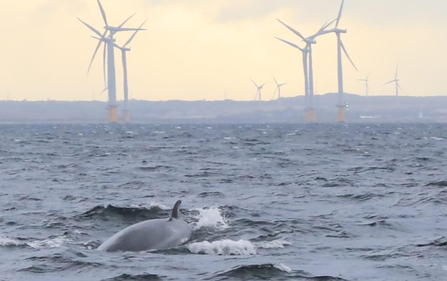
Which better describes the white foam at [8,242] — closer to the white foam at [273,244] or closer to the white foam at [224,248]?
the white foam at [224,248]

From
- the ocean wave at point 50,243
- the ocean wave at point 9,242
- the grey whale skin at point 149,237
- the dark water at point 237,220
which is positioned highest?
the grey whale skin at point 149,237

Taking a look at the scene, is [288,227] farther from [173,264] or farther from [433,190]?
[433,190]

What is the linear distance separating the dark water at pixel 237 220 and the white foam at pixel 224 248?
0.08 ft

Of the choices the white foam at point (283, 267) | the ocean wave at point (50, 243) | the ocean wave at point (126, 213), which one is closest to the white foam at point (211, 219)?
the ocean wave at point (126, 213)

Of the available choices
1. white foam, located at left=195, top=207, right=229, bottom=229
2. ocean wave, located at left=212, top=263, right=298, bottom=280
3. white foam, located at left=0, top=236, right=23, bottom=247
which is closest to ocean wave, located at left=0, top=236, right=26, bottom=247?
white foam, located at left=0, top=236, right=23, bottom=247

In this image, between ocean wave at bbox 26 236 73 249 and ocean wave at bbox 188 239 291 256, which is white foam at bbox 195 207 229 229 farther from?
ocean wave at bbox 26 236 73 249

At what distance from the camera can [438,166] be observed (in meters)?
42.0

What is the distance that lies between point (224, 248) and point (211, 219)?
14.0 feet

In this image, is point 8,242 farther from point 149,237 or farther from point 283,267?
point 283,267

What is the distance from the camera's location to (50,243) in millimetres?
18578

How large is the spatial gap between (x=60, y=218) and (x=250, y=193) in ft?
27.4

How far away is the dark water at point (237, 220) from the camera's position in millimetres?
15547

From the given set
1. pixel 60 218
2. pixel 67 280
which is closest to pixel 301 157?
pixel 60 218

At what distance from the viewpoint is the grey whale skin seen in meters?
17.0
